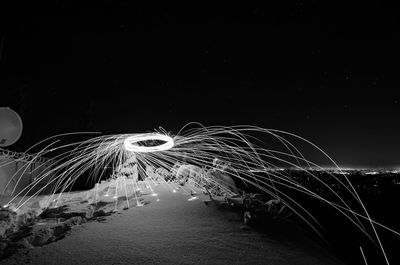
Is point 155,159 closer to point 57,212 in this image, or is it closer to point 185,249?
point 57,212

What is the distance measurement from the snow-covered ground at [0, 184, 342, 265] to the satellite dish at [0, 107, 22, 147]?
1468 centimetres

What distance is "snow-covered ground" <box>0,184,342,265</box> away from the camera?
4473mm

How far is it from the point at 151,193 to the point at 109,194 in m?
1.50

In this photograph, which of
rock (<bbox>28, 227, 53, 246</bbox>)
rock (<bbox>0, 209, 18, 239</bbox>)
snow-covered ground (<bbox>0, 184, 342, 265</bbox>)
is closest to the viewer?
snow-covered ground (<bbox>0, 184, 342, 265</bbox>)

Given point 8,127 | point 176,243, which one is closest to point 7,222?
point 176,243

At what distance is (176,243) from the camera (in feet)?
16.3

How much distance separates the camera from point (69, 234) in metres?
5.32

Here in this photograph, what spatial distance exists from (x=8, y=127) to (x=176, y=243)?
1746cm

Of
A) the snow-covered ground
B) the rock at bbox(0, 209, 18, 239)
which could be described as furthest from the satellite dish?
the snow-covered ground

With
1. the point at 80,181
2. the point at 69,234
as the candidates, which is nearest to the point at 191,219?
the point at 69,234

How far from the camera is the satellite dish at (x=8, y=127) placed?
683 inches

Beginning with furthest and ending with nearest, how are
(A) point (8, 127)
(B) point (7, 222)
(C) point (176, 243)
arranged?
(A) point (8, 127) → (B) point (7, 222) → (C) point (176, 243)

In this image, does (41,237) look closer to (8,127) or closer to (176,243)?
(176,243)

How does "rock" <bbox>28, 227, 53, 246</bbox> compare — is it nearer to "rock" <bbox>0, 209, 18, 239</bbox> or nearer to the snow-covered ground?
the snow-covered ground
